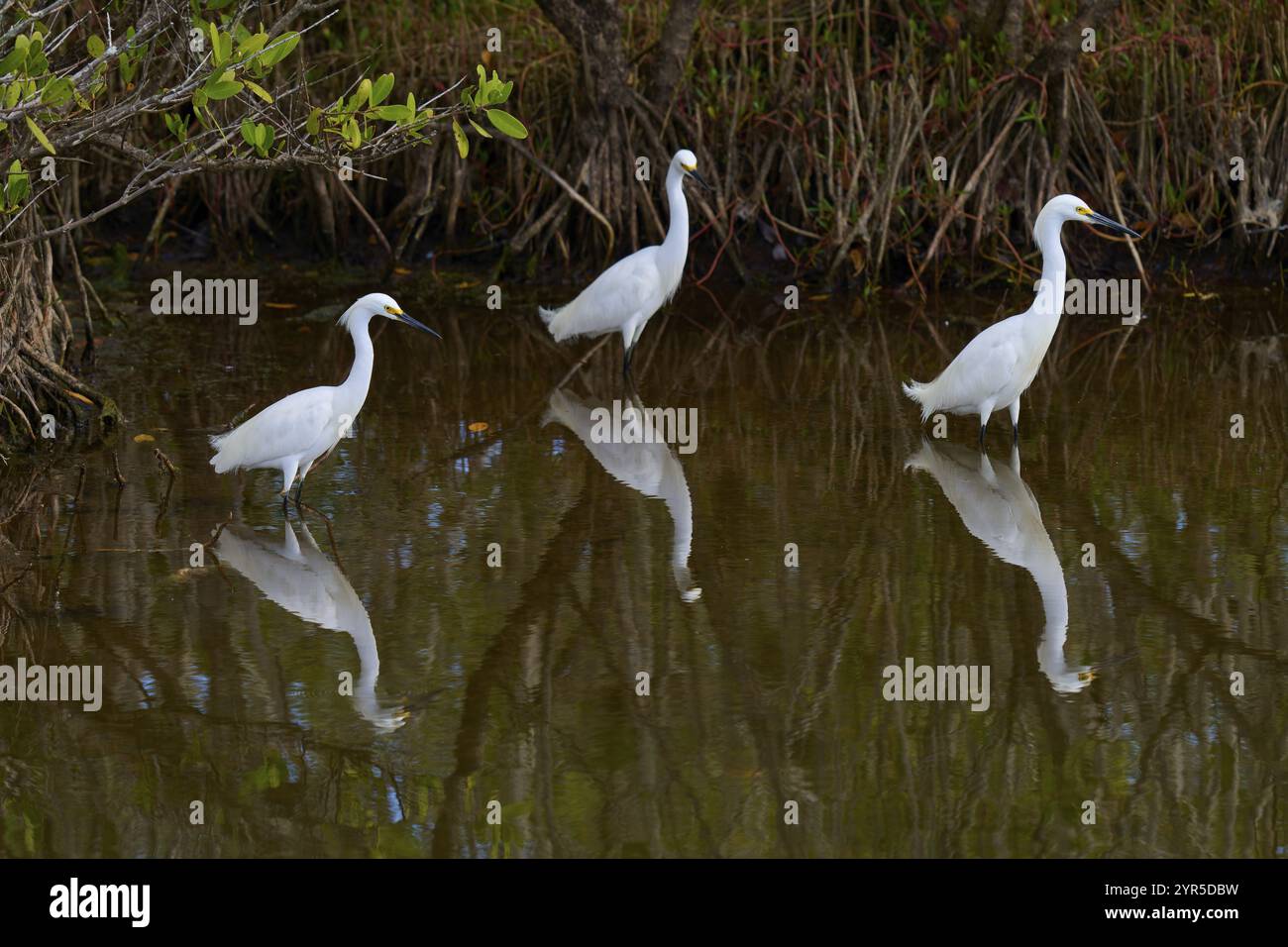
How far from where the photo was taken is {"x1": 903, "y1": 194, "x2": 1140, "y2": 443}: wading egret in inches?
287

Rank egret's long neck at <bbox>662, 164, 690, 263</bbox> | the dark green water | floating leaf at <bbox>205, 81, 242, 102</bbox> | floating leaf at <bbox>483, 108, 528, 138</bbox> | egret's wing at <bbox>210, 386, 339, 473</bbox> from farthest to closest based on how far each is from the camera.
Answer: egret's long neck at <bbox>662, 164, 690, 263</bbox> < egret's wing at <bbox>210, 386, 339, 473</bbox> < floating leaf at <bbox>483, 108, 528, 138</bbox> < floating leaf at <bbox>205, 81, 242, 102</bbox> < the dark green water

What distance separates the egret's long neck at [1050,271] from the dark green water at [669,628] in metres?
0.61

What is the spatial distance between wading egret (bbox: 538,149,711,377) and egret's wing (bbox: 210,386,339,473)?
9.37ft

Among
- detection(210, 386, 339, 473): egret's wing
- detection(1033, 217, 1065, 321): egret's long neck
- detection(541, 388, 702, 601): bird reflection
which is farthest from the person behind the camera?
detection(1033, 217, 1065, 321): egret's long neck

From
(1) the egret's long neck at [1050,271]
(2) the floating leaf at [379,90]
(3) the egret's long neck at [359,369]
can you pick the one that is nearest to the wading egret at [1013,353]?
(1) the egret's long neck at [1050,271]

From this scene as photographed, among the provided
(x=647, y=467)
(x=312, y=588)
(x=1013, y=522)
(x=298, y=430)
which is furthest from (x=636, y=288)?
(x=312, y=588)

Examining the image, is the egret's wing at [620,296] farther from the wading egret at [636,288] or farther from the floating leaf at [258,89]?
the floating leaf at [258,89]

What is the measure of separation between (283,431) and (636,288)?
3.24m

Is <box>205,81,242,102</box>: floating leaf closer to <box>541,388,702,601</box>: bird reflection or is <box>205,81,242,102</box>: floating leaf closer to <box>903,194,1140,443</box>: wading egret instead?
<box>541,388,702,601</box>: bird reflection

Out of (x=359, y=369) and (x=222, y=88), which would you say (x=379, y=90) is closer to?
(x=222, y=88)

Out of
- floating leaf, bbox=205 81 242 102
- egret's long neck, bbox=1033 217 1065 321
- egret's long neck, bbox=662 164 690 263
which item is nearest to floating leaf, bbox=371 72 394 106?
floating leaf, bbox=205 81 242 102

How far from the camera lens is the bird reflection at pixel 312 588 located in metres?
4.79

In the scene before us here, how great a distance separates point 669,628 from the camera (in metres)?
5.31
